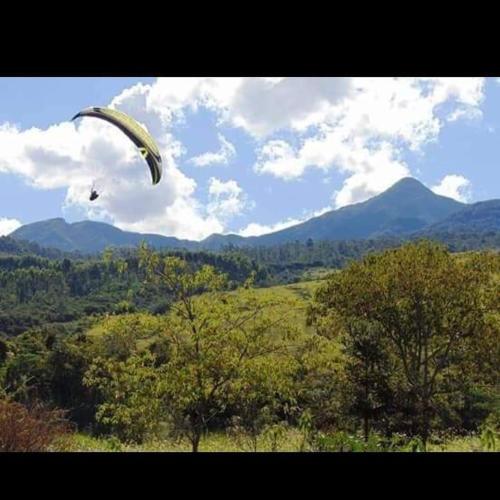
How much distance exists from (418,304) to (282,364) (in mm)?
7969

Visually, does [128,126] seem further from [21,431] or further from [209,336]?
[21,431]

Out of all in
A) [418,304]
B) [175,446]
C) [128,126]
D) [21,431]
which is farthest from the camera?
[418,304]

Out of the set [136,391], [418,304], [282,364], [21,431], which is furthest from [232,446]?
[21,431]

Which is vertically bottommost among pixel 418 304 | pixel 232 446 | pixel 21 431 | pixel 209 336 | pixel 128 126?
pixel 232 446

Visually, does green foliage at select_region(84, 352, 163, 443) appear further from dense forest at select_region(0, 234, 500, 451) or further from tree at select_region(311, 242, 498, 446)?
tree at select_region(311, 242, 498, 446)

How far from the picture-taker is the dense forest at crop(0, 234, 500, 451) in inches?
388

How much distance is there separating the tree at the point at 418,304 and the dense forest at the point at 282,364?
0.04 metres

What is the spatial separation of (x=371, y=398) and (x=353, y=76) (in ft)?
48.7

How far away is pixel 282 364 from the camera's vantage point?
985cm

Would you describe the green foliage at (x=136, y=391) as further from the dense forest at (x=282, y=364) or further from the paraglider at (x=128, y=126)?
the paraglider at (x=128, y=126)

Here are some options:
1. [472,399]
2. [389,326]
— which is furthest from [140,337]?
[472,399]

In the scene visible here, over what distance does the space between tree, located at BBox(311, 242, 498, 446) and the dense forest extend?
0.04 m

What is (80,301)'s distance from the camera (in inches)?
3730

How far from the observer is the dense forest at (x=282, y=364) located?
32.4 feet
